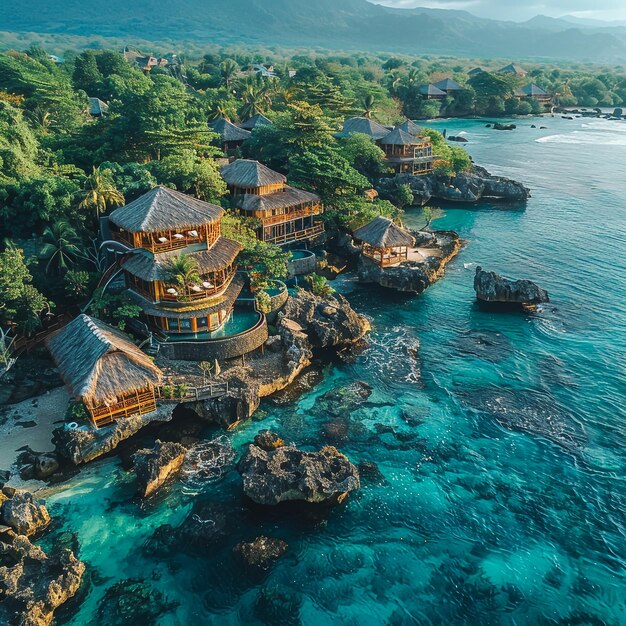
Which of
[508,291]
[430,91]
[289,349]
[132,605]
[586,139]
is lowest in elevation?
[132,605]

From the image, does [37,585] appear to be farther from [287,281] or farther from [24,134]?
[24,134]

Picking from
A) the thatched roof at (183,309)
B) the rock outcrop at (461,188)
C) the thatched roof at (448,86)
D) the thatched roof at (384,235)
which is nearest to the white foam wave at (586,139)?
the thatched roof at (448,86)

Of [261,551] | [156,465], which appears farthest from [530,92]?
[261,551]

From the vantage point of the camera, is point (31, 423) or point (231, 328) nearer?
point (31, 423)

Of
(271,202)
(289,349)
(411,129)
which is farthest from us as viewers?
(411,129)

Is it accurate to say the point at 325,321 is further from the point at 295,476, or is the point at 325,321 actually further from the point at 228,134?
the point at 228,134

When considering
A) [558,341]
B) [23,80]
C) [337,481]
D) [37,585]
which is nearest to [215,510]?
[337,481]
